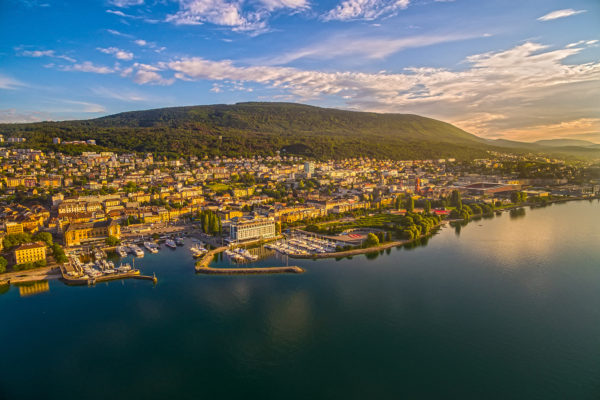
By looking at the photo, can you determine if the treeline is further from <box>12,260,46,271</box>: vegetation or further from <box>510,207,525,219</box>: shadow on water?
<box>510,207,525,219</box>: shadow on water

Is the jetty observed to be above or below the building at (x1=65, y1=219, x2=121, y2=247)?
below

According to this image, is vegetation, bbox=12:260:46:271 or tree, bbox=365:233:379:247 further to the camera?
tree, bbox=365:233:379:247

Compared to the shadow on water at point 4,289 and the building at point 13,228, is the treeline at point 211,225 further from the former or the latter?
the building at point 13,228

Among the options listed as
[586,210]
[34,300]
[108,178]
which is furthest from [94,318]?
[586,210]

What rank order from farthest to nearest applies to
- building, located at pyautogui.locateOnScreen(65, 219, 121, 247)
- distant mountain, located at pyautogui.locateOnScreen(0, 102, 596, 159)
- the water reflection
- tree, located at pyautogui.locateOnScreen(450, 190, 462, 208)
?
1. distant mountain, located at pyautogui.locateOnScreen(0, 102, 596, 159)
2. tree, located at pyautogui.locateOnScreen(450, 190, 462, 208)
3. building, located at pyautogui.locateOnScreen(65, 219, 121, 247)
4. the water reflection

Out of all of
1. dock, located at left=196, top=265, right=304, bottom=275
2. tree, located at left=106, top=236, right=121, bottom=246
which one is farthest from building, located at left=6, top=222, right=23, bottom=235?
dock, located at left=196, top=265, right=304, bottom=275

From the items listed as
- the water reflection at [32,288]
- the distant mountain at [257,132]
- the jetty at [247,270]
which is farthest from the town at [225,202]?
the distant mountain at [257,132]
